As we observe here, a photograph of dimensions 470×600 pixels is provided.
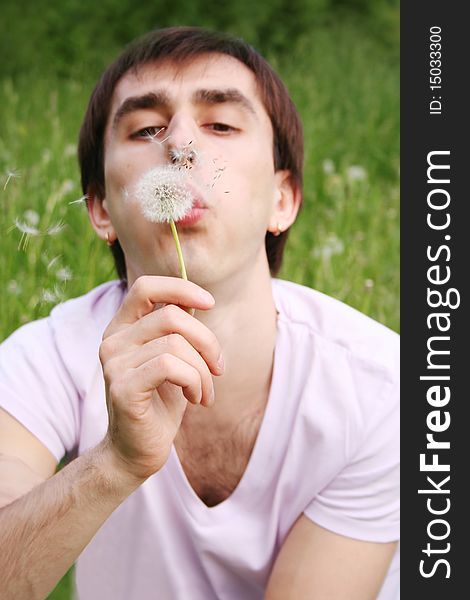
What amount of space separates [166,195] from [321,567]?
78 centimetres

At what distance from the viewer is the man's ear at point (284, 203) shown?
6.88 ft

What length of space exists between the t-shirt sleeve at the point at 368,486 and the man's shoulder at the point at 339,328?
95mm

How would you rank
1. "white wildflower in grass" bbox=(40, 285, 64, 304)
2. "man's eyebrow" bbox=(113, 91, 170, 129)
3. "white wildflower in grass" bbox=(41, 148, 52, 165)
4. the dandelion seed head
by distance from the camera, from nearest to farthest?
the dandelion seed head, "white wildflower in grass" bbox=(40, 285, 64, 304), "man's eyebrow" bbox=(113, 91, 170, 129), "white wildflower in grass" bbox=(41, 148, 52, 165)

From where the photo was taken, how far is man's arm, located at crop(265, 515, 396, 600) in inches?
74.9

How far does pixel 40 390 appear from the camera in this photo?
76.8 inches

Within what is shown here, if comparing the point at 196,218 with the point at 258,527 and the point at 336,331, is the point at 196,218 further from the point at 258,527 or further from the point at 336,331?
the point at 258,527

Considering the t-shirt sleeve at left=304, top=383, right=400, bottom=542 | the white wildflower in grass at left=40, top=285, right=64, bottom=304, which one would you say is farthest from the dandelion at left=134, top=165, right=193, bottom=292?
the t-shirt sleeve at left=304, top=383, right=400, bottom=542

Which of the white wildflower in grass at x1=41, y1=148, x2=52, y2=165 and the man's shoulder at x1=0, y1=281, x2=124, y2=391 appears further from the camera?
the white wildflower in grass at x1=41, y1=148, x2=52, y2=165

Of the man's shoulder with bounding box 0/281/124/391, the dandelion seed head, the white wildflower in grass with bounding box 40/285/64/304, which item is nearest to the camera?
the dandelion seed head

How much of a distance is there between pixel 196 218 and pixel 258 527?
2.17 ft

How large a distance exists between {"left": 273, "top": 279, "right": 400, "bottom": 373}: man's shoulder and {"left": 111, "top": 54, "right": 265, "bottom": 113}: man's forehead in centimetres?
42

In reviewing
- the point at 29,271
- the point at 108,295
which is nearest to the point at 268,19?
the point at 29,271

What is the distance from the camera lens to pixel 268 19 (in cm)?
646

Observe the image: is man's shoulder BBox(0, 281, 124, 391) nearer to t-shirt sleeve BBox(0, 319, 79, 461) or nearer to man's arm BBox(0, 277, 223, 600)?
t-shirt sleeve BBox(0, 319, 79, 461)
